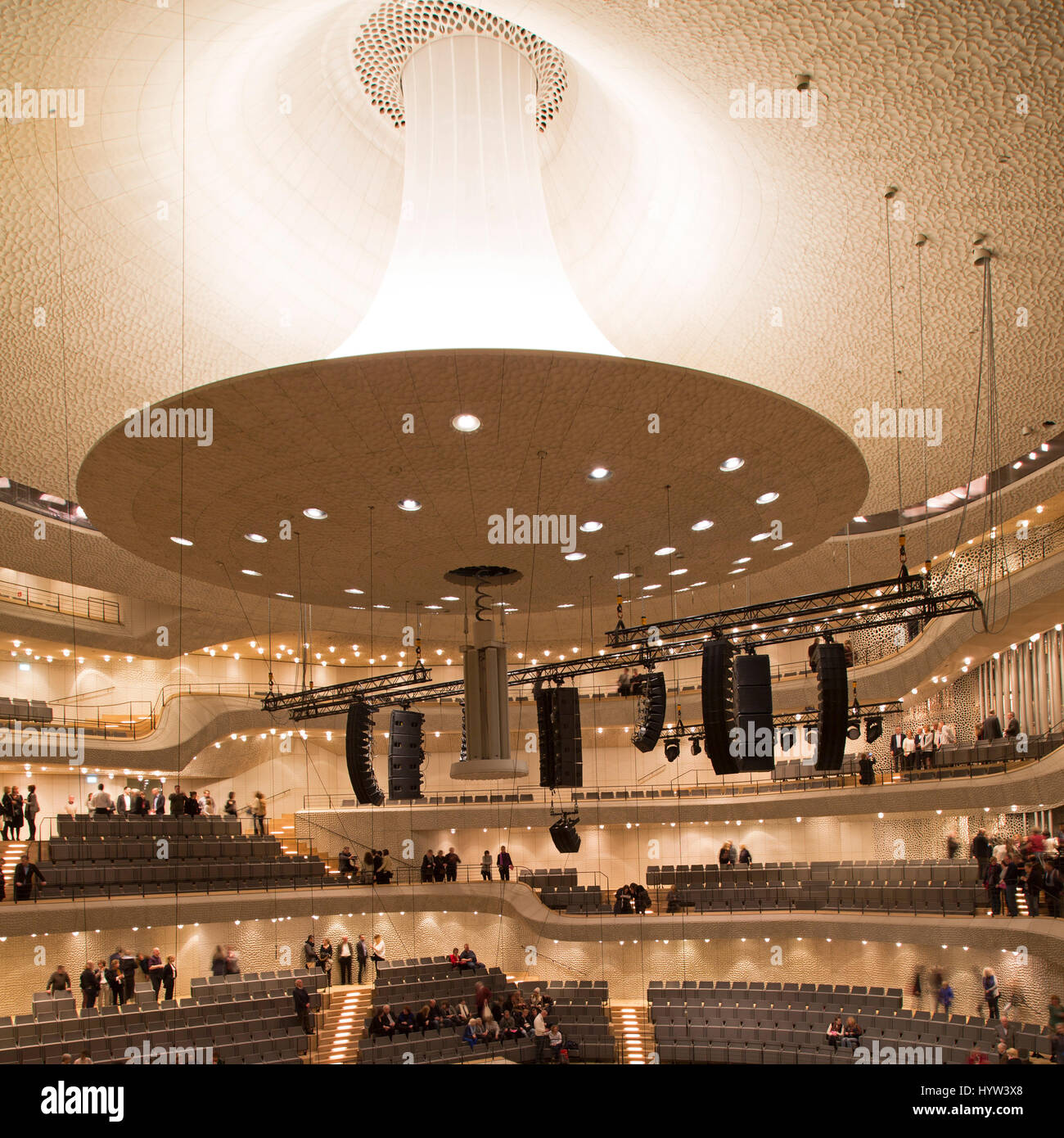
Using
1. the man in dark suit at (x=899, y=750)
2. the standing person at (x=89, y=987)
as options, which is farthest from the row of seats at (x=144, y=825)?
the man in dark suit at (x=899, y=750)

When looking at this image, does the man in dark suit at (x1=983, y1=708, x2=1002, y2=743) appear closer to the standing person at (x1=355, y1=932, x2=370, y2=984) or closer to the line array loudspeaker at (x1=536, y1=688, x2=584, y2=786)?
the line array loudspeaker at (x1=536, y1=688, x2=584, y2=786)

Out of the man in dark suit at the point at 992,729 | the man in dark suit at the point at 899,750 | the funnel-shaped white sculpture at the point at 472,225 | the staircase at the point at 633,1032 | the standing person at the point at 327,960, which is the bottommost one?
the staircase at the point at 633,1032

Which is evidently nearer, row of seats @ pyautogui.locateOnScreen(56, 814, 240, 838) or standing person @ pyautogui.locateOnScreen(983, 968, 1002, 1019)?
standing person @ pyautogui.locateOnScreen(983, 968, 1002, 1019)

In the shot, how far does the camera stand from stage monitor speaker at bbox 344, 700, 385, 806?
55.0 feet

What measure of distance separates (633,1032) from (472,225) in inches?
765

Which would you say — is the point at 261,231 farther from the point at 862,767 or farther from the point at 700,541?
the point at 862,767

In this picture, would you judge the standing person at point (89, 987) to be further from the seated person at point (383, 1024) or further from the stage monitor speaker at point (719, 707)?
the stage monitor speaker at point (719, 707)

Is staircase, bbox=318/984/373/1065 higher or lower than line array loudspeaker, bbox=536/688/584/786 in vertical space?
lower

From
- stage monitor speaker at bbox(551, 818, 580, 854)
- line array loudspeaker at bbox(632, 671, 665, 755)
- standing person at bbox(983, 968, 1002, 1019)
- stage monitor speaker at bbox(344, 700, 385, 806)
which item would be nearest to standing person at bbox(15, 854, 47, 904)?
stage monitor speaker at bbox(344, 700, 385, 806)

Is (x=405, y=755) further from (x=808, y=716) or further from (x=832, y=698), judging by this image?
(x=808, y=716)

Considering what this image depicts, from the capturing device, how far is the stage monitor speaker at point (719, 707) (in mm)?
11852

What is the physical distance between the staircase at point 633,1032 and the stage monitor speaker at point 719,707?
37.4 ft

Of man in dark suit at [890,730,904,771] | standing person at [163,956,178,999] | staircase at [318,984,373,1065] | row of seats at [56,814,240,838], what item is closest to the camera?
staircase at [318,984,373,1065]

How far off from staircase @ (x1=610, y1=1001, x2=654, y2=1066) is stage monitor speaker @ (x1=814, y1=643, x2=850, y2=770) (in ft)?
33.7
